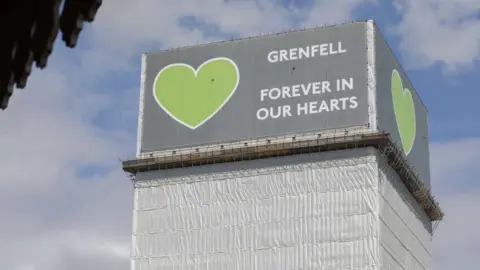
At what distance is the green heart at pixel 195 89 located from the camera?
106 metres

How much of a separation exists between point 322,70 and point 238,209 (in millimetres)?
16668

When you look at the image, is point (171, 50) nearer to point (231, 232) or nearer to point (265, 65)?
point (265, 65)

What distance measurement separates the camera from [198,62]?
109125mm

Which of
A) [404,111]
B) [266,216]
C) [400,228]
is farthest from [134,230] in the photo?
[404,111]

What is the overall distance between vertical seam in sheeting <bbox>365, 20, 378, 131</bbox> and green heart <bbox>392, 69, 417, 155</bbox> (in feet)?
25.3

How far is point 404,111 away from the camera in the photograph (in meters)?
113

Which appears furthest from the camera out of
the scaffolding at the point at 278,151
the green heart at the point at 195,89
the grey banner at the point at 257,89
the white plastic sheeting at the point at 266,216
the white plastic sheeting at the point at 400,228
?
the green heart at the point at 195,89

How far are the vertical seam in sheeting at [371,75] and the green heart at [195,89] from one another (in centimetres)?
1395

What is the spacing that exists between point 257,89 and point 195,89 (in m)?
7.41

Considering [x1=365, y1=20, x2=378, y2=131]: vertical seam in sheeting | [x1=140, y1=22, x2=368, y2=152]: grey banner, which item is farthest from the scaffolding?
[x1=365, y1=20, x2=378, y2=131]: vertical seam in sheeting

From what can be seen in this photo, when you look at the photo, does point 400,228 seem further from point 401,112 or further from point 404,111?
point 404,111

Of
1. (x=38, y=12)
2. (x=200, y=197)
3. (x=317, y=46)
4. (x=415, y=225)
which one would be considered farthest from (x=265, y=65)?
(x=38, y=12)

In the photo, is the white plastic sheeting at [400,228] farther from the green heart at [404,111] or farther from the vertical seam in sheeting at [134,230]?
the vertical seam in sheeting at [134,230]

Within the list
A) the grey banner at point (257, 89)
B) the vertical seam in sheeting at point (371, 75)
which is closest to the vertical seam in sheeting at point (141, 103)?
the grey banner at point (257, 89)
